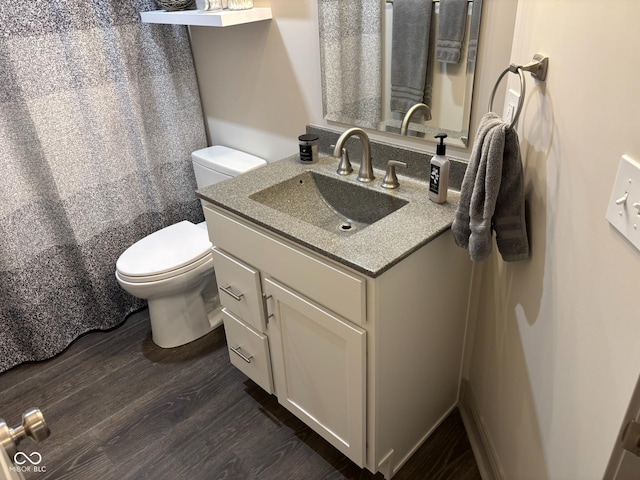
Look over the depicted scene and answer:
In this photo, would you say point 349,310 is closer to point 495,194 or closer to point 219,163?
point 495,194

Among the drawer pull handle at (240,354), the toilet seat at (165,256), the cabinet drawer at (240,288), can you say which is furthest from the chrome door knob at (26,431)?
the toilet seat at (165,256)

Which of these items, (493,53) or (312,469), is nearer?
(493,53)

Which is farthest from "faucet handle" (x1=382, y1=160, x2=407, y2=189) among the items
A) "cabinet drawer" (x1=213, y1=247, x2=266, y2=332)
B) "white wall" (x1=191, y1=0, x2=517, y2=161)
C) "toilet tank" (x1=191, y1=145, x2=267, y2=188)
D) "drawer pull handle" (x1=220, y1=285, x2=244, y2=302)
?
"toilet tank" (x1=191, y1=145, x2=267, y2=188)

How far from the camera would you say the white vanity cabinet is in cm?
132

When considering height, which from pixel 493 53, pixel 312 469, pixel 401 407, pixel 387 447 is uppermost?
pixel 493 53

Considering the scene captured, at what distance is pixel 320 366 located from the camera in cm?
152

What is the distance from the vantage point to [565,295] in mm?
1035

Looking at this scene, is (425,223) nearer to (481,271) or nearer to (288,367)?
(481,271)

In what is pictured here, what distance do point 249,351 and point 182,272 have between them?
0.44m

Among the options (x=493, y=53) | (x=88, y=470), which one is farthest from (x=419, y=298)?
(x=88, y=470)

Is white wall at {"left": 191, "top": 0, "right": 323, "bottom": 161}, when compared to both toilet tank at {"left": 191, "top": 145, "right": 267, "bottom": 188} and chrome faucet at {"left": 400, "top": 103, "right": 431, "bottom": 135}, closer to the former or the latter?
toilet tank at {"left": 191, "top": 145, "right": 267, "bottom": 188}

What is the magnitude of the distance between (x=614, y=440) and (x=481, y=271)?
77 cm

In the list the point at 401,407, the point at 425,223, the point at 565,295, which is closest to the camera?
the point at 565,295

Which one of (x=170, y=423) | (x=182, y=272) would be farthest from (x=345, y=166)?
(x=170, y=423)
